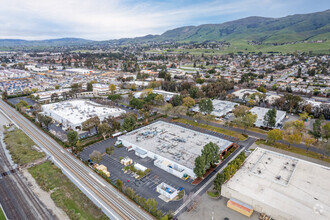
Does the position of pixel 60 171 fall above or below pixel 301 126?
below

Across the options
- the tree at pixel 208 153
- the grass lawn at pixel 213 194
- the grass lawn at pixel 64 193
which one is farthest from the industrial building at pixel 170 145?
the grass lawn at pixel 64 193

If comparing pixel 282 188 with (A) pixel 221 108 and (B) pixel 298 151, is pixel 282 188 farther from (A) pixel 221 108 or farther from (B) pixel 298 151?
(A) pixel 221 108

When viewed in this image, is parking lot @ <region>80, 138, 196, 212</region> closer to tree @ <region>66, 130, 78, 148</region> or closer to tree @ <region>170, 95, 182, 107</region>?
tree @ <region>66, 130, 78, 148</region>

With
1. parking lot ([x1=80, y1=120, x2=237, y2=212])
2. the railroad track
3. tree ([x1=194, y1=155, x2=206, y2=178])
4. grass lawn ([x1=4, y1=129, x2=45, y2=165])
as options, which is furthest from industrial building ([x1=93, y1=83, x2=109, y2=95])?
tree ([x1=194, y1=155, x2=206, y2=178])

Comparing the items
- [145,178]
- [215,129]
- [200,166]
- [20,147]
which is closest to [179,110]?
[215,129]

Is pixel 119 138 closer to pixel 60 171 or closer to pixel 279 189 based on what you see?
pixel 60 171

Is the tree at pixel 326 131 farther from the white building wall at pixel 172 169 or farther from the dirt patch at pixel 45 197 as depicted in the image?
the dirt patch at pixel 45 197

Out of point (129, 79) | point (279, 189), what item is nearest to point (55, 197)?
point (279, 189)
